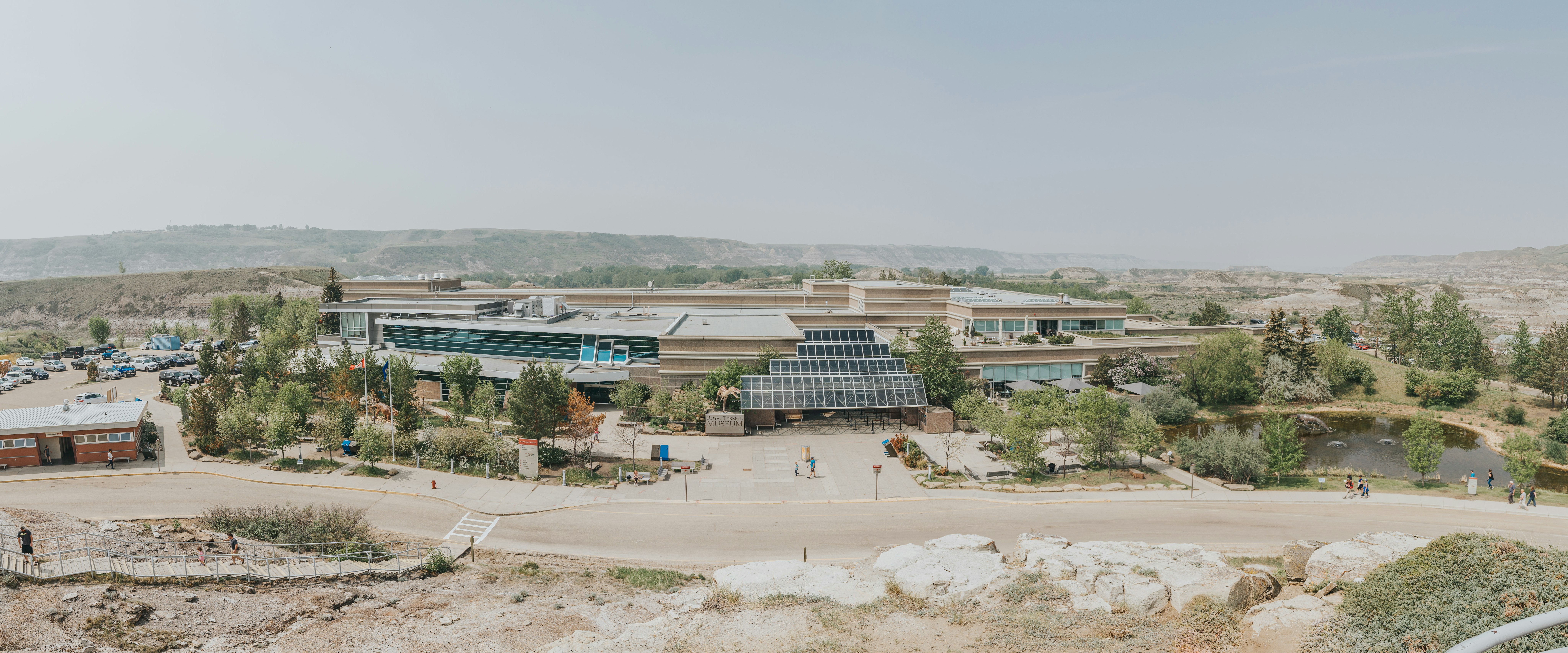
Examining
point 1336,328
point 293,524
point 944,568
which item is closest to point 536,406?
point 293,524

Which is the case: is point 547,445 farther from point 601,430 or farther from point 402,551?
point 402,551

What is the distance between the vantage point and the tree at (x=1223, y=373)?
60156 mm

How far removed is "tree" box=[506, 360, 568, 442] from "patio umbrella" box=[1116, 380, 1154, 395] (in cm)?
4762

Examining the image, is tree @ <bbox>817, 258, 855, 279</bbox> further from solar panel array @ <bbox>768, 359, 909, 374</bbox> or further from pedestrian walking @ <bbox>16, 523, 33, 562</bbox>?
pedestrian walking @ <bbox>16, 523, 33, 562</bbox>

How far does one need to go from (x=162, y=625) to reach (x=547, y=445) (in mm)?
21848

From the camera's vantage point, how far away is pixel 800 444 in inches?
1793

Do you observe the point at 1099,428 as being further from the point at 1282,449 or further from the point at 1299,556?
the point at 1299,556

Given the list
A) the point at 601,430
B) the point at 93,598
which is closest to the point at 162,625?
the point at 93,598

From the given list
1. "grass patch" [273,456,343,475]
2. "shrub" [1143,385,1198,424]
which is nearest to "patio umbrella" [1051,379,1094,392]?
"shrub" [1143,385,1198,424]

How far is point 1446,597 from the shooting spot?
13.8m

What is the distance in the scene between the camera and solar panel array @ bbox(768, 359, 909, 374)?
52.3 m

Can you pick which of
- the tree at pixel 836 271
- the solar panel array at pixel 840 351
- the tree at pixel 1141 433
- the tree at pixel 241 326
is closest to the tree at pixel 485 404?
the solar panel array at pixel 840 351

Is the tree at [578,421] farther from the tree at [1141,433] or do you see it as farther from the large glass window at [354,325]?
the large glass window at [354,325]

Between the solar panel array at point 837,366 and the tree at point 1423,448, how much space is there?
30.2 meters
